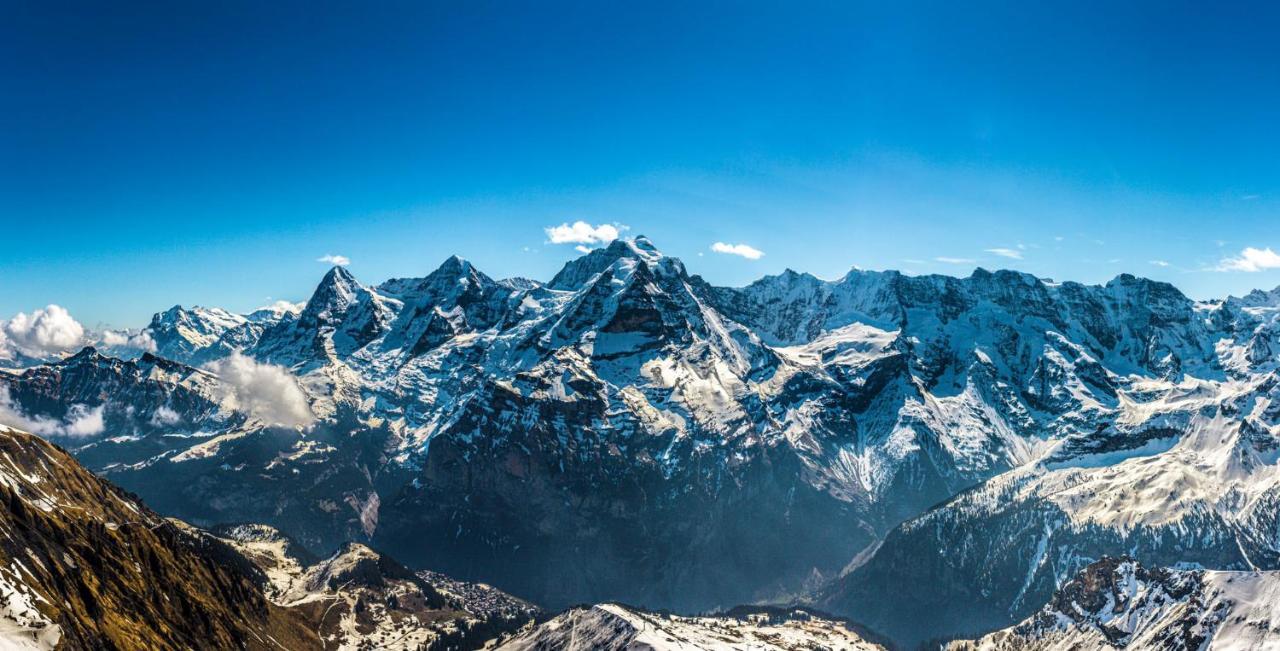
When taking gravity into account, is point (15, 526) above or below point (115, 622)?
above

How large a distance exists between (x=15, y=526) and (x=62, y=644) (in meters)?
40.1

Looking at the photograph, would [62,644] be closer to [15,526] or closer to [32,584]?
[32,584]

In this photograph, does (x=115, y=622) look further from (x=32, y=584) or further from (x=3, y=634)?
(x=3, y=634)

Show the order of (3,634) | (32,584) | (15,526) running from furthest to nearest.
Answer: (15,526)
(32,584)
(3,634)

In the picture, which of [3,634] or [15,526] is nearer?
[3,634]

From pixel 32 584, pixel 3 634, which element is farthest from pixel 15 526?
pixel 3 634

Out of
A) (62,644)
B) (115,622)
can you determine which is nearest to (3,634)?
(62,644)

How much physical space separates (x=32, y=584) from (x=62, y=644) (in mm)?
19318

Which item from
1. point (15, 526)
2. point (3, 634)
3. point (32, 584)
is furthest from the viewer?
point (15, 526)

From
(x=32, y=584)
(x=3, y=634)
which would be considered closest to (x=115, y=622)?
(x=32, y=584)

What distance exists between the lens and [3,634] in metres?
163

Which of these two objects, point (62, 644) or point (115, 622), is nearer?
point (62, 644)

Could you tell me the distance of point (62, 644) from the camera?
170 metres

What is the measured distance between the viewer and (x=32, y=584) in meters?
181
